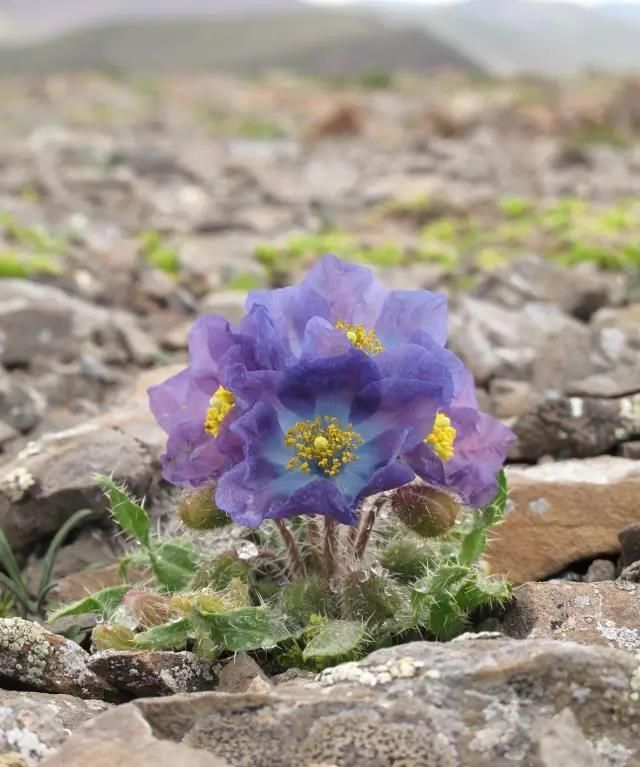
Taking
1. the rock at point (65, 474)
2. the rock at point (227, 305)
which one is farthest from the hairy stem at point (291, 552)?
the rock at point (227, 305)

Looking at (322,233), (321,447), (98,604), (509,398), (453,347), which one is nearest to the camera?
(321,447)

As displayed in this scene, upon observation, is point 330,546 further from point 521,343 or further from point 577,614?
point 521,343

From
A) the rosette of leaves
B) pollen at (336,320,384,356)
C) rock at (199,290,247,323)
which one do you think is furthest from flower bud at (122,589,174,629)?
rock at (199,290,247,323)

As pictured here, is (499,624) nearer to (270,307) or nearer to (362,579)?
(362,579)

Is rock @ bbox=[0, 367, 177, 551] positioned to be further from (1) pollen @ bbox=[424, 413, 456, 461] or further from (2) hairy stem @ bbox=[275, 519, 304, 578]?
(1) pollen @ bbox=[424, 413, 456, 461]

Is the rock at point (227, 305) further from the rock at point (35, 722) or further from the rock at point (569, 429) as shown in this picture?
the rock at point (35, 722)

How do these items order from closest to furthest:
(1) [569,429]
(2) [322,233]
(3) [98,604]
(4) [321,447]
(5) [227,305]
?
(4) [321,447]
(3) [98,604]
(1) [569,429]
(5) [227,305]
(2) [322,233]

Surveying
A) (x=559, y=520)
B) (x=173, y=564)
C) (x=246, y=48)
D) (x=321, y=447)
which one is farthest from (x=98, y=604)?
(x=246, y=48)
